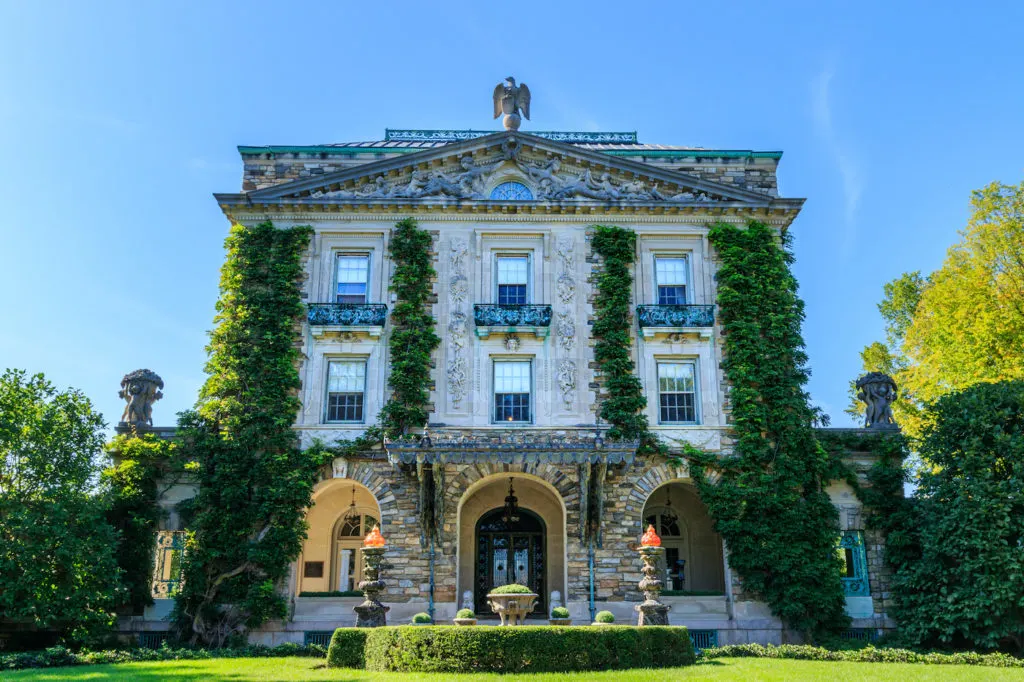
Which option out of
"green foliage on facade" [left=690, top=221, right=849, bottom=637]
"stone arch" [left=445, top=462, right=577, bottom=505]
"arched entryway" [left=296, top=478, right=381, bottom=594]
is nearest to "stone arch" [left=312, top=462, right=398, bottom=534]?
"stone arch" [left=445, top=462, right=577, bottom=505]

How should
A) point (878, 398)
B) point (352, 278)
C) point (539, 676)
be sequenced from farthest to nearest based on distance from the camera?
point (352, 278) < point (878, 398) < point (539, 676)

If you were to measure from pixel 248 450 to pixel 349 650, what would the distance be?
779cm

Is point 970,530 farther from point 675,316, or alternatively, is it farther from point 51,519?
point 51,519

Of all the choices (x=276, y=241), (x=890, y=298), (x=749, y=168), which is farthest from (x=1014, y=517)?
(x=276, y=241)

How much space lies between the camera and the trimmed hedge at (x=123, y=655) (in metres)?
17.3

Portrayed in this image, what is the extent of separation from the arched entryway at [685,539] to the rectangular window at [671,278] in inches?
202

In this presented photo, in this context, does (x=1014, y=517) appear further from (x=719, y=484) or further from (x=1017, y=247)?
(x=1017, y=247)

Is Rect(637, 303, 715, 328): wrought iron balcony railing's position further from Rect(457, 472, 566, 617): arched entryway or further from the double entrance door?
the double entrance door

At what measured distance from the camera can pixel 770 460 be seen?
2242 cm

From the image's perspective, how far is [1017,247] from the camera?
85.9 feet

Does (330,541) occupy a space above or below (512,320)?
below

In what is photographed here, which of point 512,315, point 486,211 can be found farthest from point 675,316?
point 486,211

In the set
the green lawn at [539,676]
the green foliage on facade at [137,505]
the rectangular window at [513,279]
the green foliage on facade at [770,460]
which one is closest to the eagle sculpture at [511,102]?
the rectangular window at [513,279]

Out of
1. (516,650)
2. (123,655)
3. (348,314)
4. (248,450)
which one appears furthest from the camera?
(348,314)
